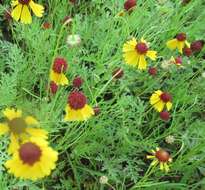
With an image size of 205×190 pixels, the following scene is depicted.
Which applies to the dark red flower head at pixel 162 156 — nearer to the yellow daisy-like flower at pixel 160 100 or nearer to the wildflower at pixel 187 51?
the yellow daisy-like flower at pixel 160 100

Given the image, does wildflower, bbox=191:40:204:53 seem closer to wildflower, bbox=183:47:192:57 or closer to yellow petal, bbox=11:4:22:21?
wildflower, bbox=183:47:192:57

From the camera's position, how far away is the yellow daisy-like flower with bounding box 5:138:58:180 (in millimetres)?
1095

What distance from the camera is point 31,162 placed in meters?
1.10

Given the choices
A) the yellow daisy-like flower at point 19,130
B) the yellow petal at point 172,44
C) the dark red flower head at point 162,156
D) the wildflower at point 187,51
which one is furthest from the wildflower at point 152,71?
the yellow daisy-like flower at point 19,130

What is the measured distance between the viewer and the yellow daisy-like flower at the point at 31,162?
3.59ft

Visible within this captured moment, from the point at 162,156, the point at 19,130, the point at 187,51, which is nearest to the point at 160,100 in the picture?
the point at 162,156

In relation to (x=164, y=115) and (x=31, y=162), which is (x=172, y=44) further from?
(x=31, y=162)

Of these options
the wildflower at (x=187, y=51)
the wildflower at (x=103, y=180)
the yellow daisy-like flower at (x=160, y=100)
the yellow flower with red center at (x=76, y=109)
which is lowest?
the wildflower at (x=103, y=180)

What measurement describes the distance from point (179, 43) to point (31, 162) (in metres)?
1.16

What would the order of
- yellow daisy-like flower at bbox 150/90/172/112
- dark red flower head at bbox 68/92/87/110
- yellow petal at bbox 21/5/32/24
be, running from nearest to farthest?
dark red flower head at bbox 68/92/87/110, yellow petal at bbox 21/5/32/24, yellow daisy-like flower at bbox 150/90/172/112

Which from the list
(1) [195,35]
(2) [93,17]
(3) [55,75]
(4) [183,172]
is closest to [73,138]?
(3) [55,75]

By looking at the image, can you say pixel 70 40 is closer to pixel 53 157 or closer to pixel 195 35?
pixel 53 157

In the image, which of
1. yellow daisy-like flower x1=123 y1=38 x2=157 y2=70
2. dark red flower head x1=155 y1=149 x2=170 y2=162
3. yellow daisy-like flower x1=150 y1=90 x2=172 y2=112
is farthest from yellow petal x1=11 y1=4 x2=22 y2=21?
dark red flower head x1=155 y1=149 x2=170 y2=162

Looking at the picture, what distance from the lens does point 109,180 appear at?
189cm
